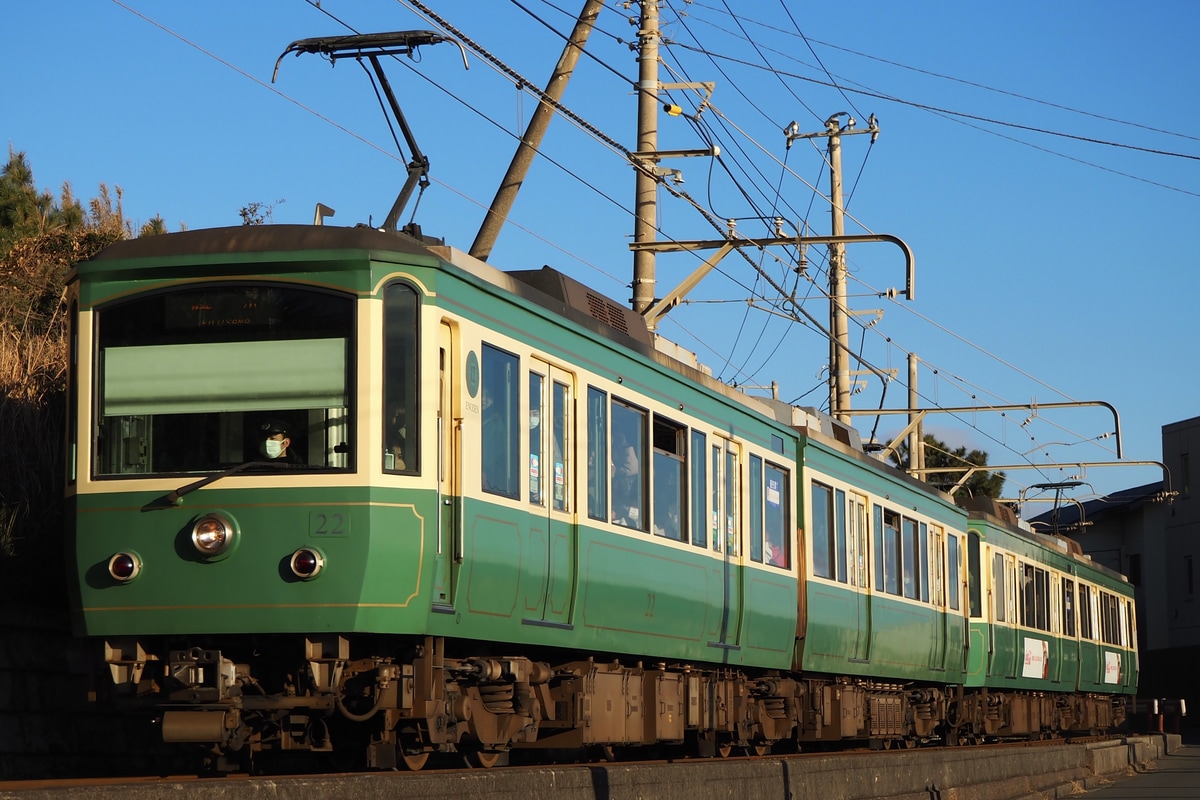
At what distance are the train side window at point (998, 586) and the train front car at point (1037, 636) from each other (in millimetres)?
13

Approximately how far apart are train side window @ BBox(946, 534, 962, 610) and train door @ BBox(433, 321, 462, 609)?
13100 millimetres

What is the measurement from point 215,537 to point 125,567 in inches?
19.7

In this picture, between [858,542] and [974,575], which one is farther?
[974,575]

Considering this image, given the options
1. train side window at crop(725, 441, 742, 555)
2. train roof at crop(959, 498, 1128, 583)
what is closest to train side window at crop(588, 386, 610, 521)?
train side window at crop(725, 441, 742, 555)

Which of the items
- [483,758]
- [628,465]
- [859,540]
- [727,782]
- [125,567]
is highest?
[628,465]

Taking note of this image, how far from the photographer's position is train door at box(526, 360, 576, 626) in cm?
1027

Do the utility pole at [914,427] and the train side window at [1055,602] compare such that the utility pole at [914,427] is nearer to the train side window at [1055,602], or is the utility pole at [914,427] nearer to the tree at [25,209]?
the train side window at [1055,602]

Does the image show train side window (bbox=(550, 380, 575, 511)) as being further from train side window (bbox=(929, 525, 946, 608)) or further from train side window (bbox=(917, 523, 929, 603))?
train side window (bbox=(929, 525, 946, 608))

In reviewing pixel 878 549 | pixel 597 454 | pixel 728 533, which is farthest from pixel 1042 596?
pixel 597 454

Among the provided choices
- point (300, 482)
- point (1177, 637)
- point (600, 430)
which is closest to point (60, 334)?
point (600, 430)

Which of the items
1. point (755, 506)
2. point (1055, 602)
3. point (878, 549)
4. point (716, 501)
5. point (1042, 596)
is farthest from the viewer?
point (1055, 602)

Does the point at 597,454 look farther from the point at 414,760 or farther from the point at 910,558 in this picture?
the point at 910,558

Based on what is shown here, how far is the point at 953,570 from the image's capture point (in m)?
21.7

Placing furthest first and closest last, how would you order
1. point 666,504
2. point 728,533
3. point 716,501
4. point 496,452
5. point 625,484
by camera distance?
1. point 728,533
2. point 716,501
3. point 666,504
4. point 625,484
5. point 496,452
